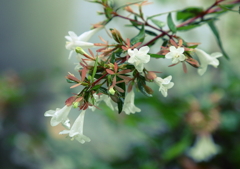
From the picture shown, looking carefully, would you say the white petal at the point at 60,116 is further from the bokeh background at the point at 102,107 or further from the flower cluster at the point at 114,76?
the bokeh background at the point at 102,107

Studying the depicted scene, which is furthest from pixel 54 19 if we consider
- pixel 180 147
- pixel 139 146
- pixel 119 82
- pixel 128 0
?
pixel 119 82

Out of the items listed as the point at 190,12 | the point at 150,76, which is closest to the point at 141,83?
the point at 150,76

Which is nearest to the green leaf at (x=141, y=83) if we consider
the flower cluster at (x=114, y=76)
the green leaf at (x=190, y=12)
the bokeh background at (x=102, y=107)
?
the flower cluster at (x=114, y=76)

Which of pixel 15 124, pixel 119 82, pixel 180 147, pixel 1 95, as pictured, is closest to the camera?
pixel 119 82

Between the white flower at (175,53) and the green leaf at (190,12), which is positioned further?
the green leaf at (190,12)

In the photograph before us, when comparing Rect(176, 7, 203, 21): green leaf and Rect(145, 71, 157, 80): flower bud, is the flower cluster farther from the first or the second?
Rect(176, 7, 203, 21): green leaf

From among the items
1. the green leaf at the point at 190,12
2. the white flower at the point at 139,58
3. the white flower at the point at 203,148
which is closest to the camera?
the white flower at the point at 139,58

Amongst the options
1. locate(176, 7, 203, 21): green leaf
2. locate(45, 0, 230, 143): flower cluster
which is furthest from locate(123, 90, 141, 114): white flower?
locate(176, 7, 203, 21): green leaf

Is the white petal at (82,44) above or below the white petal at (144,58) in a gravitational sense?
above

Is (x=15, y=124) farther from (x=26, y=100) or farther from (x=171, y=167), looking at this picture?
(x=171, y=167)
